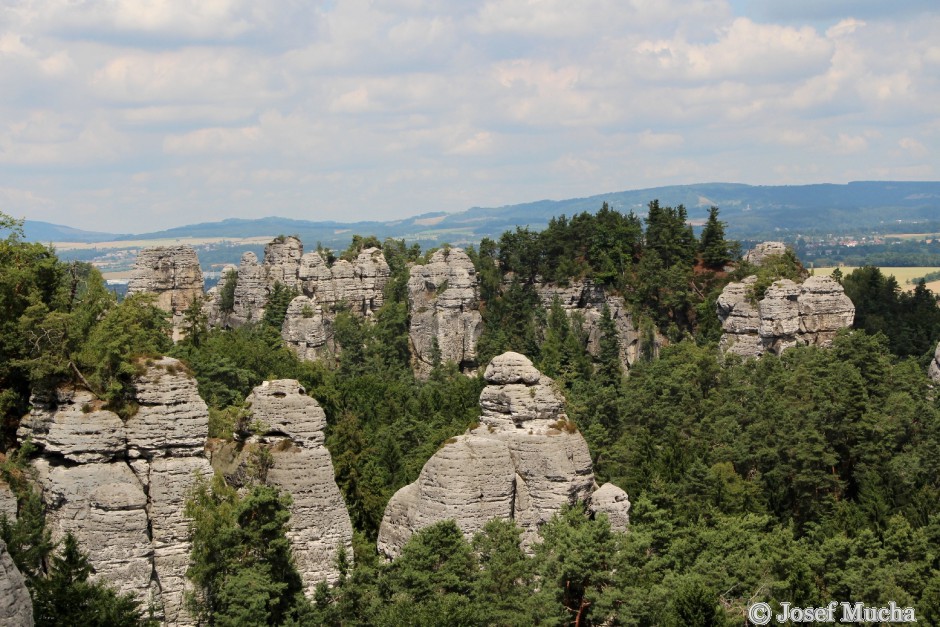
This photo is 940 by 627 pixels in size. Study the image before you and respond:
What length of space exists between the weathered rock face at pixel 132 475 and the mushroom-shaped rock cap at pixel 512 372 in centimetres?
1047

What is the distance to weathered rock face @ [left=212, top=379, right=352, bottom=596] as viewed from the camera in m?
32.5

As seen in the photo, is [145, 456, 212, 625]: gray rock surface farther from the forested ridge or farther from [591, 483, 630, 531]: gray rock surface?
[591, 483, 630, 531]: gray rock surface

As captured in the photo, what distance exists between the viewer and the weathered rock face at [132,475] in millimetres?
29078

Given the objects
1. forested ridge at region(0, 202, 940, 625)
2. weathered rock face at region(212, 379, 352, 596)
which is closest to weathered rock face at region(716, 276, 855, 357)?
forested ridge at region(0, 202, 940, 625)

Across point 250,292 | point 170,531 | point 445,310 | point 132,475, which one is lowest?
point 170,531

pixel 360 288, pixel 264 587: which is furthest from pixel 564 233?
pixel 264 587

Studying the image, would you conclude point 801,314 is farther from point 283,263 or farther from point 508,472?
point 508,472

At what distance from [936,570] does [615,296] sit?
60838 millimetres

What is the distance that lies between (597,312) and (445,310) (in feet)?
44.2

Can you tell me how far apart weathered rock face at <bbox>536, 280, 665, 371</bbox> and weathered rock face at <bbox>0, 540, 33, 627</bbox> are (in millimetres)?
75021

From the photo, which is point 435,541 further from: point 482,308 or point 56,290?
point 482,308

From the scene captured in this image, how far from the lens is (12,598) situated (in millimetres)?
20812

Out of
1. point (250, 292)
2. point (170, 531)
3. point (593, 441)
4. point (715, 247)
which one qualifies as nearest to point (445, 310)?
point (250, 292)

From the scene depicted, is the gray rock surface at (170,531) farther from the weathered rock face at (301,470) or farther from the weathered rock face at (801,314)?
the weathered rock face at (801,314)
